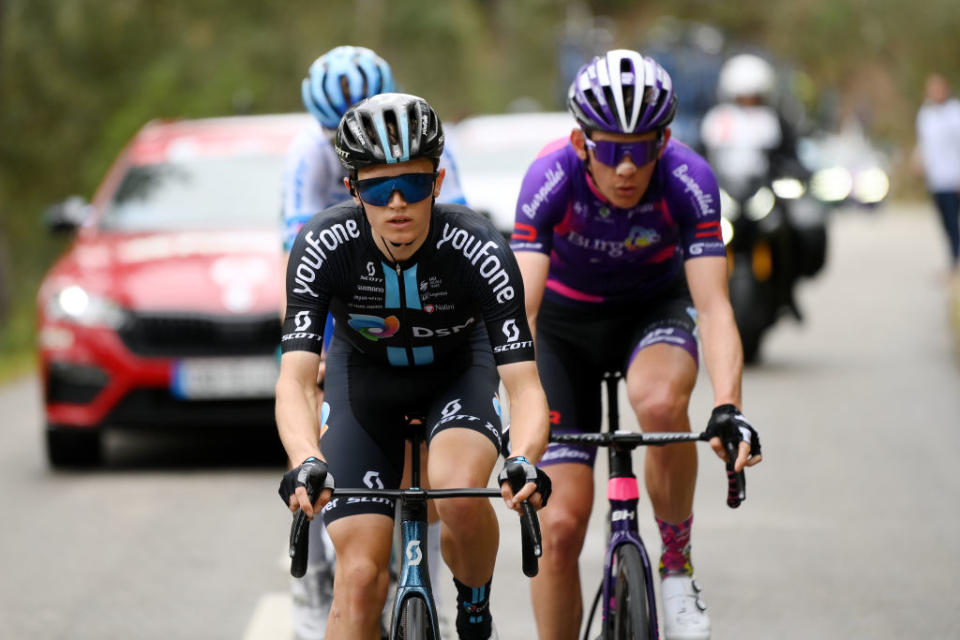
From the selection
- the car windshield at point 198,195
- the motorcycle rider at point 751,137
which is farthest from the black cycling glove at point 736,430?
the motorcycle rider at point 751,137

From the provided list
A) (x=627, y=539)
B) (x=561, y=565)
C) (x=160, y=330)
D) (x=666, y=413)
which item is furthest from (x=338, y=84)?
(x=160, y=330)

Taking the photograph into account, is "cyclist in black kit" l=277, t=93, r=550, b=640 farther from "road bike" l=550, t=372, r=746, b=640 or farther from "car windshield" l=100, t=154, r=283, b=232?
"car windshield" l=100, t=154, r=283, b=232

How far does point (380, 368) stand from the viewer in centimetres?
520

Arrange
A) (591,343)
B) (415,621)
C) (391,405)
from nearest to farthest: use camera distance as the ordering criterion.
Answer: (415,621) < (391,405) < (591,343)

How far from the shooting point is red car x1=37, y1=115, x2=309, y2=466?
10.3 metres

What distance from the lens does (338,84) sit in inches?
252

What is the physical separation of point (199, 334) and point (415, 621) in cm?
593

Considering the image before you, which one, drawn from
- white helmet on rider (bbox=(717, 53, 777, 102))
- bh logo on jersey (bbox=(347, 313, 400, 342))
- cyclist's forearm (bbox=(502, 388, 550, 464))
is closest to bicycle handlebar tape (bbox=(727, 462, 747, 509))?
cyclist's forearm (bbox=(502, 388, 550, 464))

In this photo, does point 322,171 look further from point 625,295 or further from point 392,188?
point 392,188

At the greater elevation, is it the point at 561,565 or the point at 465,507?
the point at 465,507

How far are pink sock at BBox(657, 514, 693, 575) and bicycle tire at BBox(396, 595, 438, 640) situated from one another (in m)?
1.32

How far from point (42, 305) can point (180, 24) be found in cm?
2017

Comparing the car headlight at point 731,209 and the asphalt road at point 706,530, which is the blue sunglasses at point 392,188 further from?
the car headlight at point 731,209

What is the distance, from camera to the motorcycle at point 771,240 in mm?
14273
